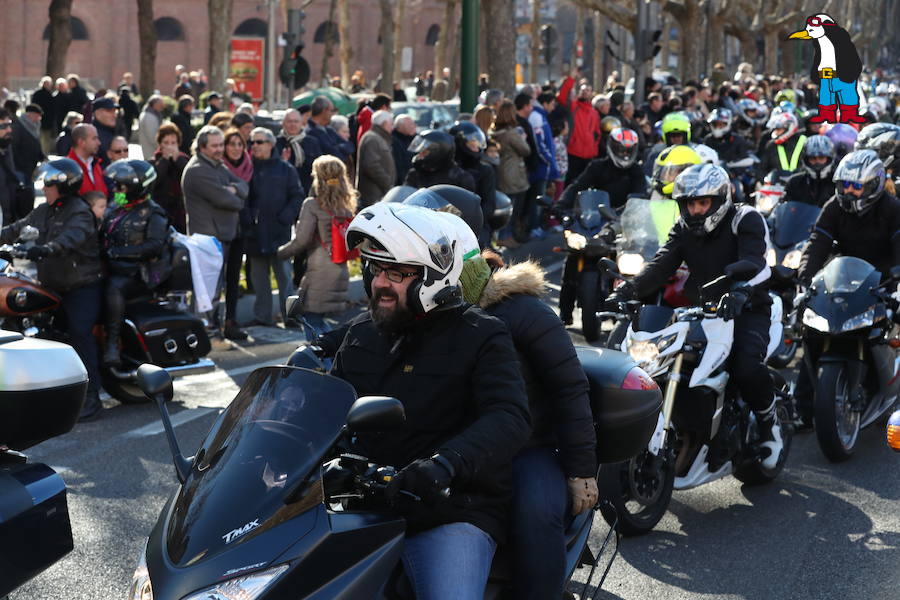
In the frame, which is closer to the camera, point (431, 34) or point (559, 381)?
point (559, 381)

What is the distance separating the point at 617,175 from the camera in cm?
1267

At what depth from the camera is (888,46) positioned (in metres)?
136

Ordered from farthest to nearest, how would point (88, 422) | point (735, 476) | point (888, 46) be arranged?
point (888, 46) < point (88, 422) < point (735, 476)

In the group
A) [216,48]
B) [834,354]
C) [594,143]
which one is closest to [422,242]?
[834,354]

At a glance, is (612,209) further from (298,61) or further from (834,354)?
(298,61)

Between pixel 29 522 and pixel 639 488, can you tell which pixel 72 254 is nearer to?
pixel 639 488

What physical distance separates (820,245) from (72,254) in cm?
465

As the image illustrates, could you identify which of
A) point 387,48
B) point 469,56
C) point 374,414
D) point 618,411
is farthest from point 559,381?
point 387,48

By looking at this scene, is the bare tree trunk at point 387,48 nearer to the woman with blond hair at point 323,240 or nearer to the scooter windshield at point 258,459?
the woman with blond hair at point 323,240

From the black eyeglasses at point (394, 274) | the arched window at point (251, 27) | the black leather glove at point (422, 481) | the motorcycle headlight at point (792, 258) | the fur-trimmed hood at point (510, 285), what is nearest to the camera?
the black leather glove at point (422, 481)

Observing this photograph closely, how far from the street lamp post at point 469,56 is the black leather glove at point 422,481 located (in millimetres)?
13993

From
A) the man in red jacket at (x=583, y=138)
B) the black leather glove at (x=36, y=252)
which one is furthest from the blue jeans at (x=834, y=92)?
the man in red jacket at (x=583, y=138)

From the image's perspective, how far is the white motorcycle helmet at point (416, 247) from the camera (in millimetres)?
3758

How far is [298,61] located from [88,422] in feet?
54.6
